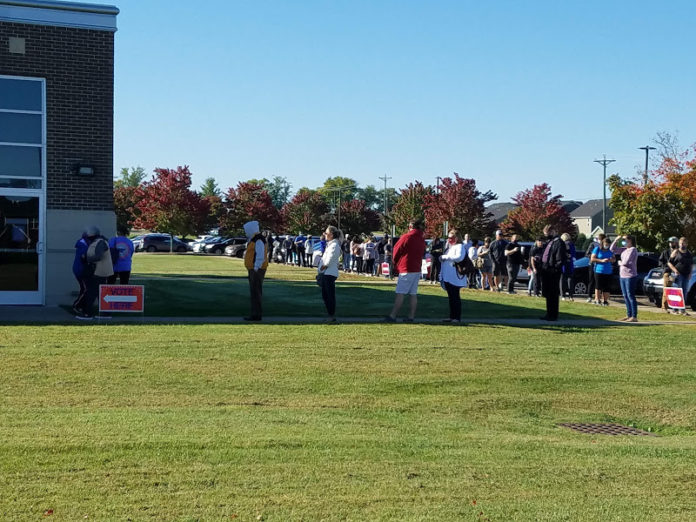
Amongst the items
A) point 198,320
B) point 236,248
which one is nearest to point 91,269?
point 198,320

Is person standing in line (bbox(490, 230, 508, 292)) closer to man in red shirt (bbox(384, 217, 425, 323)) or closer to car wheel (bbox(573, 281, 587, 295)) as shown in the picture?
car wheel (bbox(573, 281, 587, 295))

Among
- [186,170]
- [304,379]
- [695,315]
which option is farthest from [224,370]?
[186,170]

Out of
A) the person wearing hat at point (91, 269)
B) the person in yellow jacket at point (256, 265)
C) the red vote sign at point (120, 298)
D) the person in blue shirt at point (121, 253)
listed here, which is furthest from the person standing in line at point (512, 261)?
the person wearing hat at point (91, 269)

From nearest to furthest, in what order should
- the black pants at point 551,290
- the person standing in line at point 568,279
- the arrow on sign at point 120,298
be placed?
1. the arrow on sign at point 120,298
2. the black pants at point 551,290
3. the person standing in line at point 568,279

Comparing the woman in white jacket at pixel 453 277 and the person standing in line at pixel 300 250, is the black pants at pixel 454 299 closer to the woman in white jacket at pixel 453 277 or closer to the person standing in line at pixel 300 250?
the woman in white jacket at pixel 453 277

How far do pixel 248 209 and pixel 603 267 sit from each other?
53264mm

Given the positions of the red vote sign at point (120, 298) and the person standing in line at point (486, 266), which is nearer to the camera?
the red vote sign at point (120, 298)

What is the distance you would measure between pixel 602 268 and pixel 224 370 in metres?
13.5

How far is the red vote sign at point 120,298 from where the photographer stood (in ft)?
50.5

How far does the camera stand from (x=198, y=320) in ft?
50.8

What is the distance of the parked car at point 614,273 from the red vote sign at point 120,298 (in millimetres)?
14863

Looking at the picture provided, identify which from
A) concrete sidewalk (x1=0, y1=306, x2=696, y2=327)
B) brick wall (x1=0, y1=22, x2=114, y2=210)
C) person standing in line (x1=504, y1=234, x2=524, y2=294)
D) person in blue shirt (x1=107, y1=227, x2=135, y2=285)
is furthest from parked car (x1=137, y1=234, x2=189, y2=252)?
concrete sidewalk (x1=0, y1=306, x2=696, y2=327)

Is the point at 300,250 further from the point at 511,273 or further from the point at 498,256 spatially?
the point at 511,273

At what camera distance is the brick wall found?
58.4 ft
